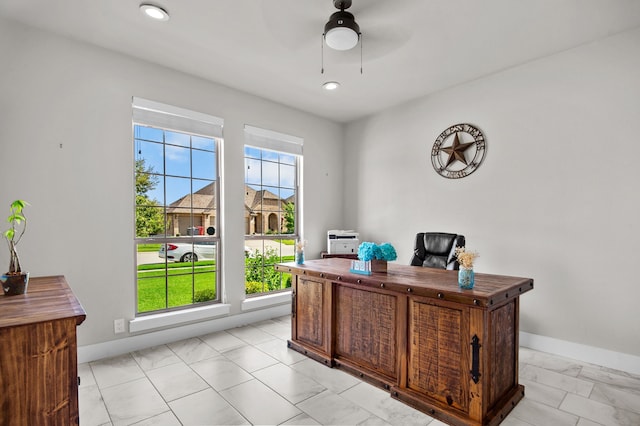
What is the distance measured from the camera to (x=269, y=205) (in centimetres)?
441

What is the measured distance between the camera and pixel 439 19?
254cm

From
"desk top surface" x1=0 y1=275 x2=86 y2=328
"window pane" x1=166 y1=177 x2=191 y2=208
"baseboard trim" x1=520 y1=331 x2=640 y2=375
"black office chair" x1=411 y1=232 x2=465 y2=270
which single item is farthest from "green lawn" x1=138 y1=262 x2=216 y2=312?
"baseboard trim" x1=520 y1=331 x2=640 y2=375

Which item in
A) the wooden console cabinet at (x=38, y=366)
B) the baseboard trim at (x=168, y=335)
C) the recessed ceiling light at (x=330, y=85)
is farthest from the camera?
the recessed ceiling light at (x=330, y=85)

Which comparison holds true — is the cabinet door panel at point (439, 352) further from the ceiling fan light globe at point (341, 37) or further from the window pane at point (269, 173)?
the window pane at point (269, 173)

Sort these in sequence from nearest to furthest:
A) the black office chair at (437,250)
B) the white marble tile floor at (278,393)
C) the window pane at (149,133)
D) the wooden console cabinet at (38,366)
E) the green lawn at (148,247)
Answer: the wooden console cabinet at (38,366) < the white marble tile floor at (278,393) < the black office chair at (437,250) < the window pane at (149,133) < the green lawn at (148,247)

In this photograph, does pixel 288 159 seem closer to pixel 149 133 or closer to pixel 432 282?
pixel 149 133

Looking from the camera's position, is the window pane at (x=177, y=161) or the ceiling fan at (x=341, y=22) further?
the window pane at (x=177, y=161)

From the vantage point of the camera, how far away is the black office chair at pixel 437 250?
9.91ft

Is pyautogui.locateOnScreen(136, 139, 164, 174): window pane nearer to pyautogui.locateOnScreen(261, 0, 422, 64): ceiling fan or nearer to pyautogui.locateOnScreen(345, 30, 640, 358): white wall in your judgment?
pyautogui.locateOnScreen(261, 0, 422, 64): ceiling fan

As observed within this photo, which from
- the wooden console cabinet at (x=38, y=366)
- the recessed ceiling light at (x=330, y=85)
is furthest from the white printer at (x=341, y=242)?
the wooden console cabinet at (x=38, y=366)

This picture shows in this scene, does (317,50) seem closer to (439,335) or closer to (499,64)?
(499,64)

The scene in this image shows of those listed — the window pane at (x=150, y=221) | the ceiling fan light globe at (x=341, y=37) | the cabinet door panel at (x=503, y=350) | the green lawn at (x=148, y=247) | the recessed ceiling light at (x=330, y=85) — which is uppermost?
the recessed ceiling light at (x=330, y=85)

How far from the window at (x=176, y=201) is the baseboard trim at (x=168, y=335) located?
0.81ft

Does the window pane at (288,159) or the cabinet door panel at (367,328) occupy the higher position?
the window pane at (288,159)
